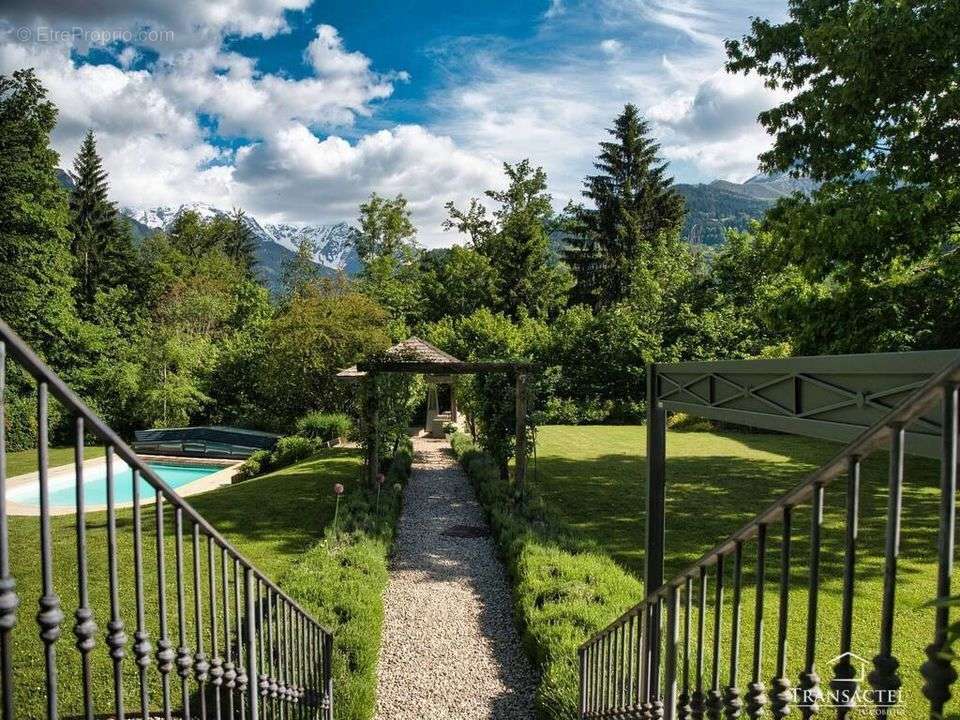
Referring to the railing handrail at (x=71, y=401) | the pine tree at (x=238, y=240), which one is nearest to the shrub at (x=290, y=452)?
the railing handrail at (x=71, y=401)

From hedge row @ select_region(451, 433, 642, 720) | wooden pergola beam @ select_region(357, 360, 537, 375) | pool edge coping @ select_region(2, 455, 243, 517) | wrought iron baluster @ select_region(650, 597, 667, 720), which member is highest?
wooden pergola beam @ select_region(357, 360, 537, 375)

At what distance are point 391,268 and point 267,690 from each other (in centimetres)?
3184

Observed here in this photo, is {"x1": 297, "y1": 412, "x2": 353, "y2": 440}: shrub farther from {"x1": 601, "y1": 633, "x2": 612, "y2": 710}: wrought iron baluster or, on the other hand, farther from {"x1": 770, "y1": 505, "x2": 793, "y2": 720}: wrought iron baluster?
{"x1": 770, "y1": 505, "x2": 793, "y2": 720}: wrought iron baluster

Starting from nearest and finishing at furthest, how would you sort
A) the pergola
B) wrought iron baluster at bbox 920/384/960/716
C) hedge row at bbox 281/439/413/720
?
wrought iron baluster at bbox 920/384/960/716 → hedge row at bbox 281/439/413/720 → the pergola

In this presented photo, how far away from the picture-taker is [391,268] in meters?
34.2

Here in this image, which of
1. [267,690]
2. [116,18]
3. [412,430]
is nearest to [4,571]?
[267,690]

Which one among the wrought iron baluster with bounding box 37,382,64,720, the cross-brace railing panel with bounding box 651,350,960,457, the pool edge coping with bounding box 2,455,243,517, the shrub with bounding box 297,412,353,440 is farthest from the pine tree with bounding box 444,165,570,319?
the wrought iron baluster with bounding box 37,382,64,720

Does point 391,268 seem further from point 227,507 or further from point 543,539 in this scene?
point 543,539

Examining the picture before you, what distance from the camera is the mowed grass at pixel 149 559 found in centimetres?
488

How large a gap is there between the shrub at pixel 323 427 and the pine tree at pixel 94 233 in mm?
17745

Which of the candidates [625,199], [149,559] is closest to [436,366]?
[149,559]

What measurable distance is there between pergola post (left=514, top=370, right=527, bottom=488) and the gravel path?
4.32 ft

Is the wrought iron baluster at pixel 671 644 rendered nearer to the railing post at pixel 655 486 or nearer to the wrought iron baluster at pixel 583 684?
the wrought iron baluster at pixel 583 684

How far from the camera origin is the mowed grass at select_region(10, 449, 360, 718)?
16.0ft
